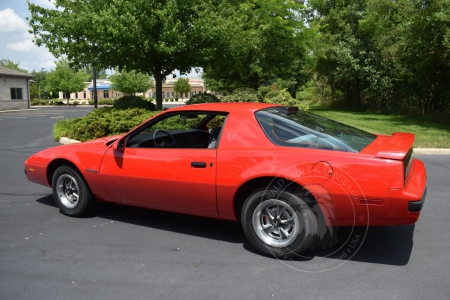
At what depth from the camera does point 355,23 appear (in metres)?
30.2

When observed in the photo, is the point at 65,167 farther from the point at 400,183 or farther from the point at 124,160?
the point at 400,183

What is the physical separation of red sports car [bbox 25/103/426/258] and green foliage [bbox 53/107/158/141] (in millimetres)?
7296

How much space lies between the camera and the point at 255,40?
17953mm

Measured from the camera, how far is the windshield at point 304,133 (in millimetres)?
3928

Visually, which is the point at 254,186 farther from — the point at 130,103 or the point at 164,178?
the point at 130,103

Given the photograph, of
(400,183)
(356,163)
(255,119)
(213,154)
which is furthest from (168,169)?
(400,183)

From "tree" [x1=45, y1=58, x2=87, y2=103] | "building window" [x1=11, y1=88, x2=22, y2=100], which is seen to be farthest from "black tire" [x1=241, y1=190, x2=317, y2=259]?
"tree" [x1=45, y1=58, x2=87, y2=103]

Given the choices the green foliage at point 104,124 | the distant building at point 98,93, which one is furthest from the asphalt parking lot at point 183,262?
the distant building at point 98,93

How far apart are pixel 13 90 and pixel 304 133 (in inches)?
1818

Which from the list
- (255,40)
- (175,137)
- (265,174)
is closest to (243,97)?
(255,40)

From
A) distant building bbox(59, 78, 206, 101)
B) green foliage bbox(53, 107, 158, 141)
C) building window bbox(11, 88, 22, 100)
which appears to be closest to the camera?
green foliage bbox(53, 107, 158, 141)

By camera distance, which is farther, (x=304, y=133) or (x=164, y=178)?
(x=164, y=178)

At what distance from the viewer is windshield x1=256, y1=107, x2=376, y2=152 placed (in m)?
3.93

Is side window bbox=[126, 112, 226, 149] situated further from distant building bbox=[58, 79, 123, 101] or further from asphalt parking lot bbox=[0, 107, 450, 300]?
distant building bbox=[58, 79, 123, 101]
